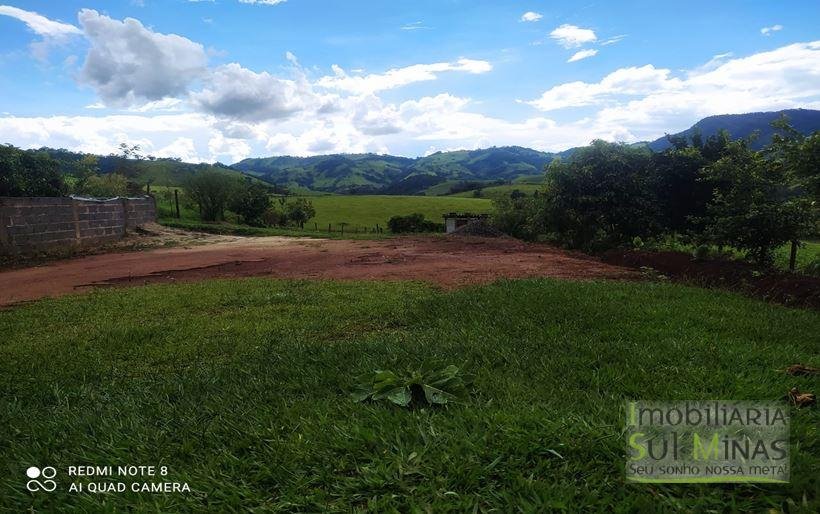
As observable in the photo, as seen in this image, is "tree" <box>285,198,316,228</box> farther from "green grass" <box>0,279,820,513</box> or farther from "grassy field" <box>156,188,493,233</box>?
"green grass" <box>0,279,820,513</box>

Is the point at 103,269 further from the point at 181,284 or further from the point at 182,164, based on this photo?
the point at 182,164

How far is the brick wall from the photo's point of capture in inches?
552

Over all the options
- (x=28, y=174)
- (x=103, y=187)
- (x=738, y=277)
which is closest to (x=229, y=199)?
(x=103, y=187)

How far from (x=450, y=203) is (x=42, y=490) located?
67968 mm

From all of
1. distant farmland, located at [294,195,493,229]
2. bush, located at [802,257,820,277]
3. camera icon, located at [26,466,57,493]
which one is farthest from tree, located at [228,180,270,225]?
camera icon, located at [26,466,57,493]

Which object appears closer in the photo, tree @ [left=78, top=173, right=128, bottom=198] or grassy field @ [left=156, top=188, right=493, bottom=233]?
tree @ [left=78, top=173, right=128, bottom=198]

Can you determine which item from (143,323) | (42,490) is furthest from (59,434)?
(143,323)

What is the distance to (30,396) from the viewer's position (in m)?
3.63

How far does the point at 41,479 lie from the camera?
231cm

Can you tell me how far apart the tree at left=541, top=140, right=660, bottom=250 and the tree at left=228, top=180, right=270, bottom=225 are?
2884 cm

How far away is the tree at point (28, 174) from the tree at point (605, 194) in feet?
71.5

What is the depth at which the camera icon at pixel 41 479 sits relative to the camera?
7.34 feet

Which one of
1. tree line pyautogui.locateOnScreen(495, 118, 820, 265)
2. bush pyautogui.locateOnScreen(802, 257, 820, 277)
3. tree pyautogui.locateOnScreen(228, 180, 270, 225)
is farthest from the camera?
tree pyautogui.locateOnScreen(228, 180, 270, 225)

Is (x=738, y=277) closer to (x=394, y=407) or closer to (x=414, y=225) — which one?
(x=394, y=407)
